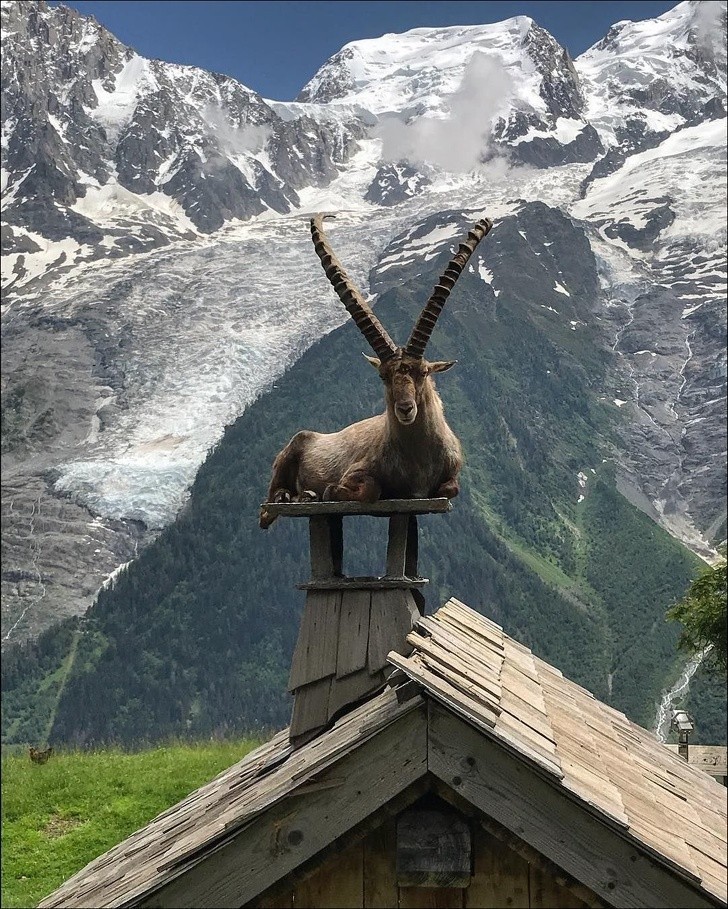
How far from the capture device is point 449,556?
18100 cm

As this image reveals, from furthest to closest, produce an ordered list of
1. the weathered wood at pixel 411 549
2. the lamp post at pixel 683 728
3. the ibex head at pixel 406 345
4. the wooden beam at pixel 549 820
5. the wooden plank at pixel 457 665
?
the lamp post at pixel 683 728, the weathered wood at pixel 411 549, the ibex head at pixel 406 345, the wooden plank at pixel 457 665, the wooden beam at pixel 549 820

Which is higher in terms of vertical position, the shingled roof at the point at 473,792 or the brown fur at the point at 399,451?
the brown fur at the point at 399,451

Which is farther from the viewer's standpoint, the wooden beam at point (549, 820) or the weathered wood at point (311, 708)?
the weathered wood at point (311, 708)

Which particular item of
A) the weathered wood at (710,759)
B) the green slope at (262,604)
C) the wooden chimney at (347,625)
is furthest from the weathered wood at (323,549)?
the green slope at (262,604)

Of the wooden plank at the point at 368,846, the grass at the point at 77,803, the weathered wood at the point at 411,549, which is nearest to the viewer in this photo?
the wooden plank at the point at 368,846

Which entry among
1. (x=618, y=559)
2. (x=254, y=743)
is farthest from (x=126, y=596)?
(x=254, y=743)

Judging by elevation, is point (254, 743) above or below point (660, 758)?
above

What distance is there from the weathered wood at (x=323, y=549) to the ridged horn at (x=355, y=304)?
46.1 inches

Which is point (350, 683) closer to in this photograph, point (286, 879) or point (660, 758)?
point (286, 879)

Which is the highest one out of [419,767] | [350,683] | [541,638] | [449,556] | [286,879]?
[449,556]

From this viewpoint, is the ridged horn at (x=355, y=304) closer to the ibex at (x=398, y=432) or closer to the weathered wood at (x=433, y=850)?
the ibex at (x=398, y=432)

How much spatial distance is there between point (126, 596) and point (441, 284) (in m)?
188

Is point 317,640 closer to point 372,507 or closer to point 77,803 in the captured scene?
point 372,507

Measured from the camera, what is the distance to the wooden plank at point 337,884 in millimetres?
4844
